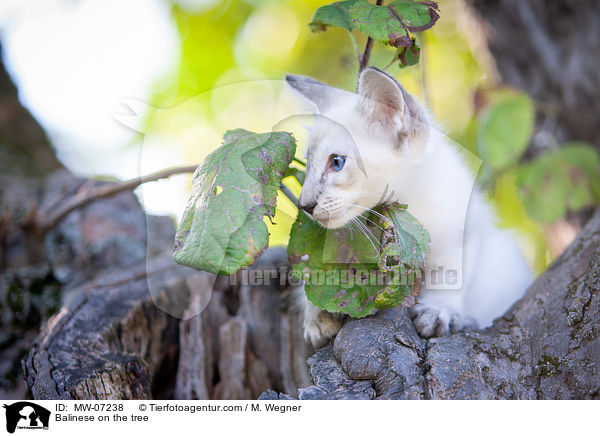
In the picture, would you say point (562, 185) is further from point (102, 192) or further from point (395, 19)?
point (102, 192)

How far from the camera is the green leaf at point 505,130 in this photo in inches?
89.4

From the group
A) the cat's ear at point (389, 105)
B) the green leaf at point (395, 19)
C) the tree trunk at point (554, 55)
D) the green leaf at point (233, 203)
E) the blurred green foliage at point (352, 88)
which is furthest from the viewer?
the tree trunk at point (554, 55)

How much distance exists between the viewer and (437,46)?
392 centimetres

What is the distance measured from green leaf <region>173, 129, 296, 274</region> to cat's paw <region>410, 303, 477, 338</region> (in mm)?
592

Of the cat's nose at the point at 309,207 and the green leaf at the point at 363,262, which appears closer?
the green leaf at the point at 363,262

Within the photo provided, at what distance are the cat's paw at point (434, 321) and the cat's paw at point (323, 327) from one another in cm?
23

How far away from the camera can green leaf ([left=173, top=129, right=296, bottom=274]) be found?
0.93 meters

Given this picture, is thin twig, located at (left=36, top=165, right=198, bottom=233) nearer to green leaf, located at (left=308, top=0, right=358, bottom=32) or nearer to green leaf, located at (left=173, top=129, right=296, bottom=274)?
green leaf, located at (left=173, top=129, right=296, bottom=274)

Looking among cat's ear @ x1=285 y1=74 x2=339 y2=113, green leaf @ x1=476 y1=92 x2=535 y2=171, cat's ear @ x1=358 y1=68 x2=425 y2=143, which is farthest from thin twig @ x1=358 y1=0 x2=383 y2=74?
green leaf @ x1=476 y1=92 x2=535 y2=171

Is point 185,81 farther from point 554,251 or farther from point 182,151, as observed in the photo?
point 554,251
